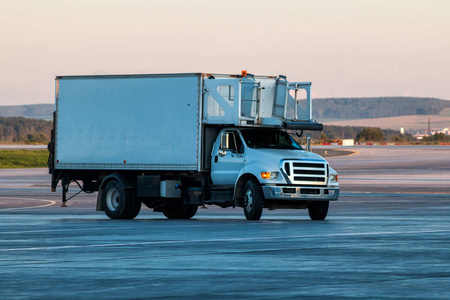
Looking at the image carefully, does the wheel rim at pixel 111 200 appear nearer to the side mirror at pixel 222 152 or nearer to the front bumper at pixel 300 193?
the side mirror at pixel 222 152

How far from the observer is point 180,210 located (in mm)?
29031

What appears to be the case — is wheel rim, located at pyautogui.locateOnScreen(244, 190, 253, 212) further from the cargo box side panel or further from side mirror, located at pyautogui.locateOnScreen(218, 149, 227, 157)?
the cargo box side panel

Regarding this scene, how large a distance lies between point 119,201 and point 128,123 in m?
2.14

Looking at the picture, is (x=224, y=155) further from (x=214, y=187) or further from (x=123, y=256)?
(x=123, y=256)

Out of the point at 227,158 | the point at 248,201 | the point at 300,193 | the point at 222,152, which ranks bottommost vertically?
the point at 248,201

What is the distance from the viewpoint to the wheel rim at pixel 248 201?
1015 inches

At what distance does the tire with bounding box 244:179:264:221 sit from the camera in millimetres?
25562

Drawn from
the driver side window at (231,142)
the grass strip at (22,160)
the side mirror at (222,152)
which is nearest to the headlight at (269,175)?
the driver side window at (231,142)

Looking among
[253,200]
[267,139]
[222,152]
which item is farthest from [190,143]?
[253,200]

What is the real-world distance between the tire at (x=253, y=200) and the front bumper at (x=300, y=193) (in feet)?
0.78

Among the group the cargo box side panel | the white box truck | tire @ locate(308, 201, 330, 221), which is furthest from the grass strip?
tire @ locate(308, 201, 330, 221)

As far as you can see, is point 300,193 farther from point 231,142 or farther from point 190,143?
point 190,143

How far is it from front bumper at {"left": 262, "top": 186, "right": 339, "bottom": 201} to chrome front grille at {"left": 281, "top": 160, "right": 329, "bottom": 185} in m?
0.18

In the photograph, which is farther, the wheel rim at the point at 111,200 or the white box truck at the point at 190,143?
the wheel rim at the point at 111,200
